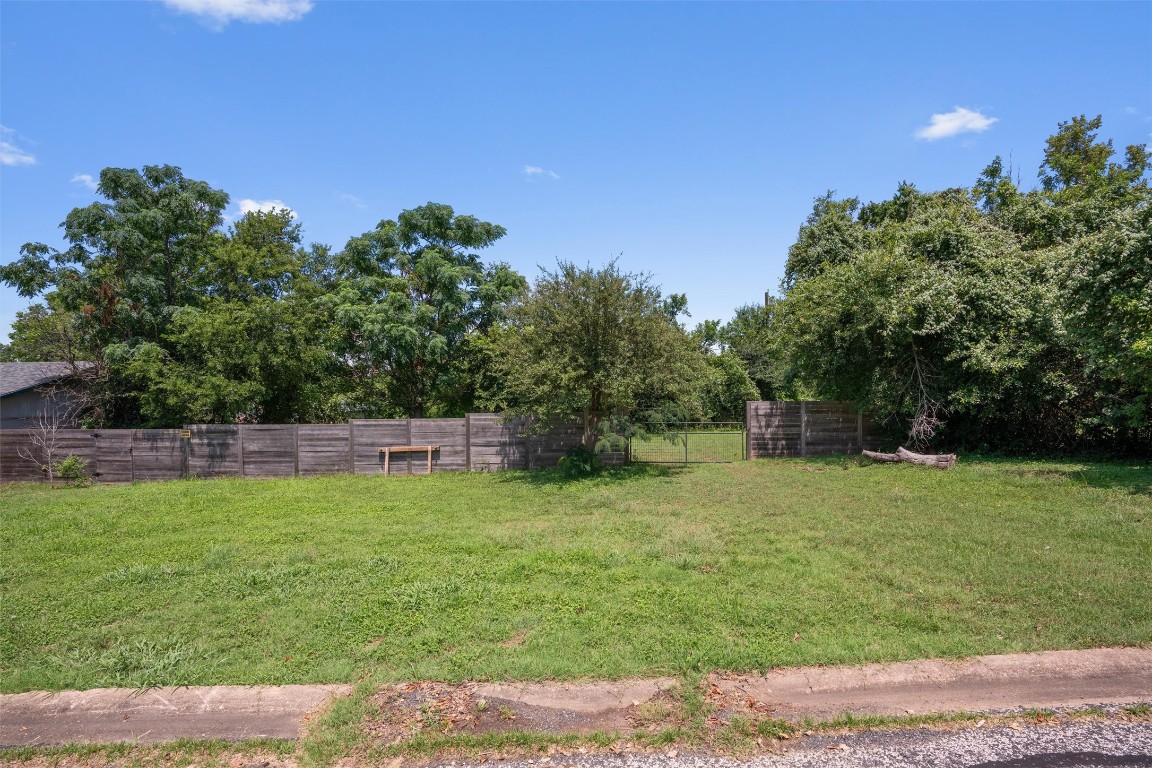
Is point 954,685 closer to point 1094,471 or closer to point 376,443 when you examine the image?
point 1094,471

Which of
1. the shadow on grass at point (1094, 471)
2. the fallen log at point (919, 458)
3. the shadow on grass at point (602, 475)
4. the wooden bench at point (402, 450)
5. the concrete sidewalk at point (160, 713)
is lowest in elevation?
the concrete sidewalk at point (160, 713)

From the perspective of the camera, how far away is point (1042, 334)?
1313cm

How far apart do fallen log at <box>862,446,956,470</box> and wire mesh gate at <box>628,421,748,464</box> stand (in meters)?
3.28

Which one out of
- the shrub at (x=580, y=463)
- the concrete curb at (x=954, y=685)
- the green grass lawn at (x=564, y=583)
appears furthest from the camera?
the shrub at (x=580, y=463)

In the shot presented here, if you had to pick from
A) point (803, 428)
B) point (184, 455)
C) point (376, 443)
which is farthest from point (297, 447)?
point (803, 428)

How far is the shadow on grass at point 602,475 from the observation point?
11984mm

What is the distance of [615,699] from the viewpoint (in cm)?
367

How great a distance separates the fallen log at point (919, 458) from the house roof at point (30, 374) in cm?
2165

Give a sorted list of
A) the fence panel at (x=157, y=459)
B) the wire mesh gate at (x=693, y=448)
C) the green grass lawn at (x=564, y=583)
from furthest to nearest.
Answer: the wire mesh gate at (x=693, y=448)
the fence panel at (x=157, y=459)
the green grass lawn at (x=564, y=583)

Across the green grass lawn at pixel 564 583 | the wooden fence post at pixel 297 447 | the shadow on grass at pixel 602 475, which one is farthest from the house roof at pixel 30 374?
the shadow on grass at pixel 602 475

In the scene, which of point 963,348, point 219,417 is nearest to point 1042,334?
point 963,348

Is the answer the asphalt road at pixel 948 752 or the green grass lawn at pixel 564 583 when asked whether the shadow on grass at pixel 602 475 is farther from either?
the asphalt road at pixel 948 752

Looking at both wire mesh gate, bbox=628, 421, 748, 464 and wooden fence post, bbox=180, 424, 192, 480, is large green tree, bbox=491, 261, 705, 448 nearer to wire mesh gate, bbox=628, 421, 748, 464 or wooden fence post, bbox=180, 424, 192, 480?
wire mesh gate, bbox=628, 421, 748, 464

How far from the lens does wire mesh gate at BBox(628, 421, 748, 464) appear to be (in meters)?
15.2
